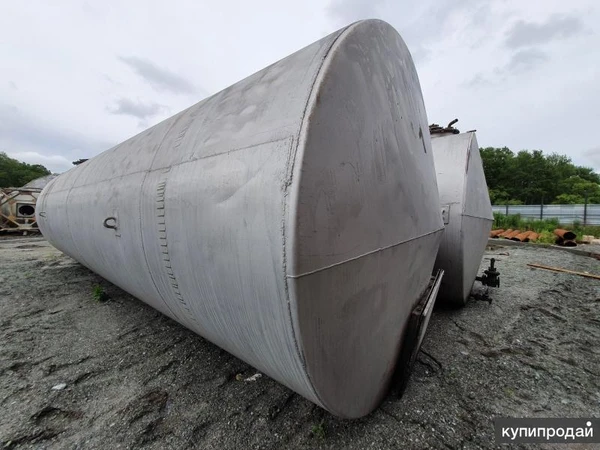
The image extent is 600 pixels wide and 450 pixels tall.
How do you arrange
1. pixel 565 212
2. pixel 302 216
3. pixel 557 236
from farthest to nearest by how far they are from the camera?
pixel 565 212
pixel 557 236
pixel 302 216

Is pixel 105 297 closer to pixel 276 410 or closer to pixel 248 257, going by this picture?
pixel 276 410

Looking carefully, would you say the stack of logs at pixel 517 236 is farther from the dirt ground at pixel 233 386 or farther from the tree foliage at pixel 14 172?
the tree foliage at pixel 14 172

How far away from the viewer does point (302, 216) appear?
3.26ft

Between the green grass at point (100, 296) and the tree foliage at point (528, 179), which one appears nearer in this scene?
the green grass at point (100, 296)

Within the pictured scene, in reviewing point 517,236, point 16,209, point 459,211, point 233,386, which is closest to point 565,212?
point 517,236

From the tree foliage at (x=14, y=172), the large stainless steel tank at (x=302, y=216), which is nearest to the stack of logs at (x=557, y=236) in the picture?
the large stainless steel tank at (x=302, y=216)

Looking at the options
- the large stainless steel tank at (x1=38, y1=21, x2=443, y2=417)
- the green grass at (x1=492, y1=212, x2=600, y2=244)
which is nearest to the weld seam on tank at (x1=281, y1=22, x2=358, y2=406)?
the large stainless steel tank at (x1=38, y1=21, x2=443, y2=417)

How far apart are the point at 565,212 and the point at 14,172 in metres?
69.5

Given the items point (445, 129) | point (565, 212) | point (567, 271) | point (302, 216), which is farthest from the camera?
point (565, 212)

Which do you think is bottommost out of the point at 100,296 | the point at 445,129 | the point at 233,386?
the point at 233,386

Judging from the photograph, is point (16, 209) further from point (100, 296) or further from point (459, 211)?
point (459, 211)

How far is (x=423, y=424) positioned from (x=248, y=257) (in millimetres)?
1634

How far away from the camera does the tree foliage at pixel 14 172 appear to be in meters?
43.8

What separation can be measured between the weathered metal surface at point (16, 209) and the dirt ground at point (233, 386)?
471 inches
